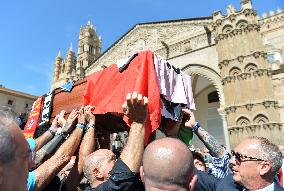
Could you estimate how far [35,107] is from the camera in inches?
217

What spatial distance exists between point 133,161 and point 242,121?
15367 millimetres

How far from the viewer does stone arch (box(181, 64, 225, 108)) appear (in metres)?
17.4

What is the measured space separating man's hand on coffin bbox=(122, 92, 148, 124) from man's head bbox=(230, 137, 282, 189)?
125 centimetres

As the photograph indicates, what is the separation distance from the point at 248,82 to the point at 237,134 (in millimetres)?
3032

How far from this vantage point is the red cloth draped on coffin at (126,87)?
3.55 metres

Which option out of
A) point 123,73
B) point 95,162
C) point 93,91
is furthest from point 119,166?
point 93,91

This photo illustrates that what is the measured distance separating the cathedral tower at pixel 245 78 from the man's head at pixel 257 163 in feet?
44.2

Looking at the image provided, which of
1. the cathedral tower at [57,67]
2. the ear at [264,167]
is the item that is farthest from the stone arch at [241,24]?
the cathedral tower at [57,67]

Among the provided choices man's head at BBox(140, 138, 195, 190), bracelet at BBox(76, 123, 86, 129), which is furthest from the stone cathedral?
man's head at BBox(140, 138, 195, 190)

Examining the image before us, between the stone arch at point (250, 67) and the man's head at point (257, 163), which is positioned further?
the stone arch at point (250, 67)

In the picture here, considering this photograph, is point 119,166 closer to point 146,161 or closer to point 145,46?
point 146,161

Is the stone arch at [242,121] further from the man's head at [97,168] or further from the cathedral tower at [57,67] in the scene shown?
the cathedral tower at [57,67]

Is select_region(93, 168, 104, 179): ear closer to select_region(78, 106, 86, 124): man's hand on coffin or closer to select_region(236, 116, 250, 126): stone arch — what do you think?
select_region(78, 106, 86, 124): man's hand on coffin

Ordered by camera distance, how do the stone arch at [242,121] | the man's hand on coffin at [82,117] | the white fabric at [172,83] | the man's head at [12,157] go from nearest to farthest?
the man's head at [12,157] → the man's hand on coffin at [82,117] → the white fabric at [172,83] → the stone arch at [242,121]
